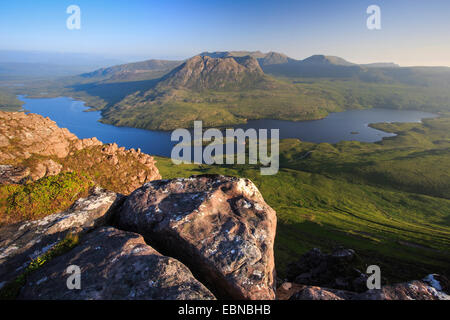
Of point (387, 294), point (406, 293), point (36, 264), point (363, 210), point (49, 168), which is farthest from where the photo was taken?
point (363, 210)

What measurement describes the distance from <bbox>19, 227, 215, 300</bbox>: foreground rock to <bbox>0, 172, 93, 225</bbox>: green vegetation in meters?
5.18

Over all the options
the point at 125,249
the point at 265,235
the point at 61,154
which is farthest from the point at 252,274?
the point at 61,154

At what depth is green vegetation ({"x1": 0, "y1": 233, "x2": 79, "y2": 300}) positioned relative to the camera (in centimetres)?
948

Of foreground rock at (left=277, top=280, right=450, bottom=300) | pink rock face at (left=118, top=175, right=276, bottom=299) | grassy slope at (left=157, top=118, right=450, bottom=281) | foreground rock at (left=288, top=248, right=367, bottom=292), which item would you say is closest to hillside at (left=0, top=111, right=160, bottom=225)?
pink rock face at (left=118, top=175, right=276, bottom=299)

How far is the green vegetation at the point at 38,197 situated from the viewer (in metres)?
14.0

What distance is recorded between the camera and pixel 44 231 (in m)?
13.0

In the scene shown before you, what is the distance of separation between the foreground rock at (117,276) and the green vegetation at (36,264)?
35cm

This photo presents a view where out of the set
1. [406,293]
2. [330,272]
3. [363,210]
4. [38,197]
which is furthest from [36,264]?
[363,210]

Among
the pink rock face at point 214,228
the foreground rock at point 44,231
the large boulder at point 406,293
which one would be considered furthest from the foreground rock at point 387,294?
the foreground rock at point 44,231

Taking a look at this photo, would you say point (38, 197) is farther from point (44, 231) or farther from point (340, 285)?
point (340, 285)

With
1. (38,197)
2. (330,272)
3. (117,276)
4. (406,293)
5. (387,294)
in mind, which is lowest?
(330,272)

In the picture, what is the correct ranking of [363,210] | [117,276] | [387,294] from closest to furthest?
[117,276], [387,294], [363,210]

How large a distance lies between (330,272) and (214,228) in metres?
14.2

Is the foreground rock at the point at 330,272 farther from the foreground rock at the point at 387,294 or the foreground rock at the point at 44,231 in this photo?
the foreground rock at the point at 44,231
